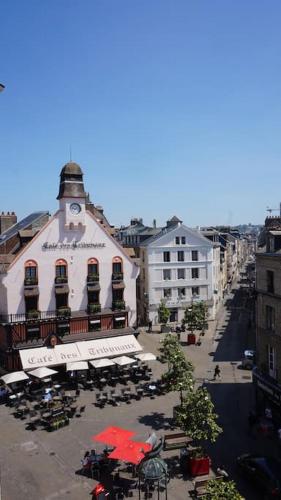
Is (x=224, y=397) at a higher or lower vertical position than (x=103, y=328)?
lower

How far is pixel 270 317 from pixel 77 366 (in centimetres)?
1734

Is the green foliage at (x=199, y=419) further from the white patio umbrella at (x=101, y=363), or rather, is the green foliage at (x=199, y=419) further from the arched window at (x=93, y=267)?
the arched window at (x=93, y=267)

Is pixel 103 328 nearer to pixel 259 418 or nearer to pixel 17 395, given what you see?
pixel 17 395

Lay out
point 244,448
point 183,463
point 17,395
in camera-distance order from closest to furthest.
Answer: point 183,463 < point 244,448 < point 17,395

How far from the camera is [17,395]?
1337 inches

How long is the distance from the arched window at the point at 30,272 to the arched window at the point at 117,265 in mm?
8413

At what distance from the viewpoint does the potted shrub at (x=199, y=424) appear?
22.9 meters

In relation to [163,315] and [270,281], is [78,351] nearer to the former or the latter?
[163,315]

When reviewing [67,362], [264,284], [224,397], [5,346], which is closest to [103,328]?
[67,362]

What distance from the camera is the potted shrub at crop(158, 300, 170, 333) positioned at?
5634cm

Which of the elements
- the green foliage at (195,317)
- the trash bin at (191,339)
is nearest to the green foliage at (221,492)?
the green foliage at (195,317)

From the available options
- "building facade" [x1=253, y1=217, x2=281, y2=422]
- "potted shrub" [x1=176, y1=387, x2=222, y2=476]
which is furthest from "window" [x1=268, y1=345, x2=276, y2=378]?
"potted shrub" [x1=176, y1=387, x2=222, y2=476]

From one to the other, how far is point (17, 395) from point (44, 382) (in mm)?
3447

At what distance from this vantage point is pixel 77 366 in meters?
37.5
